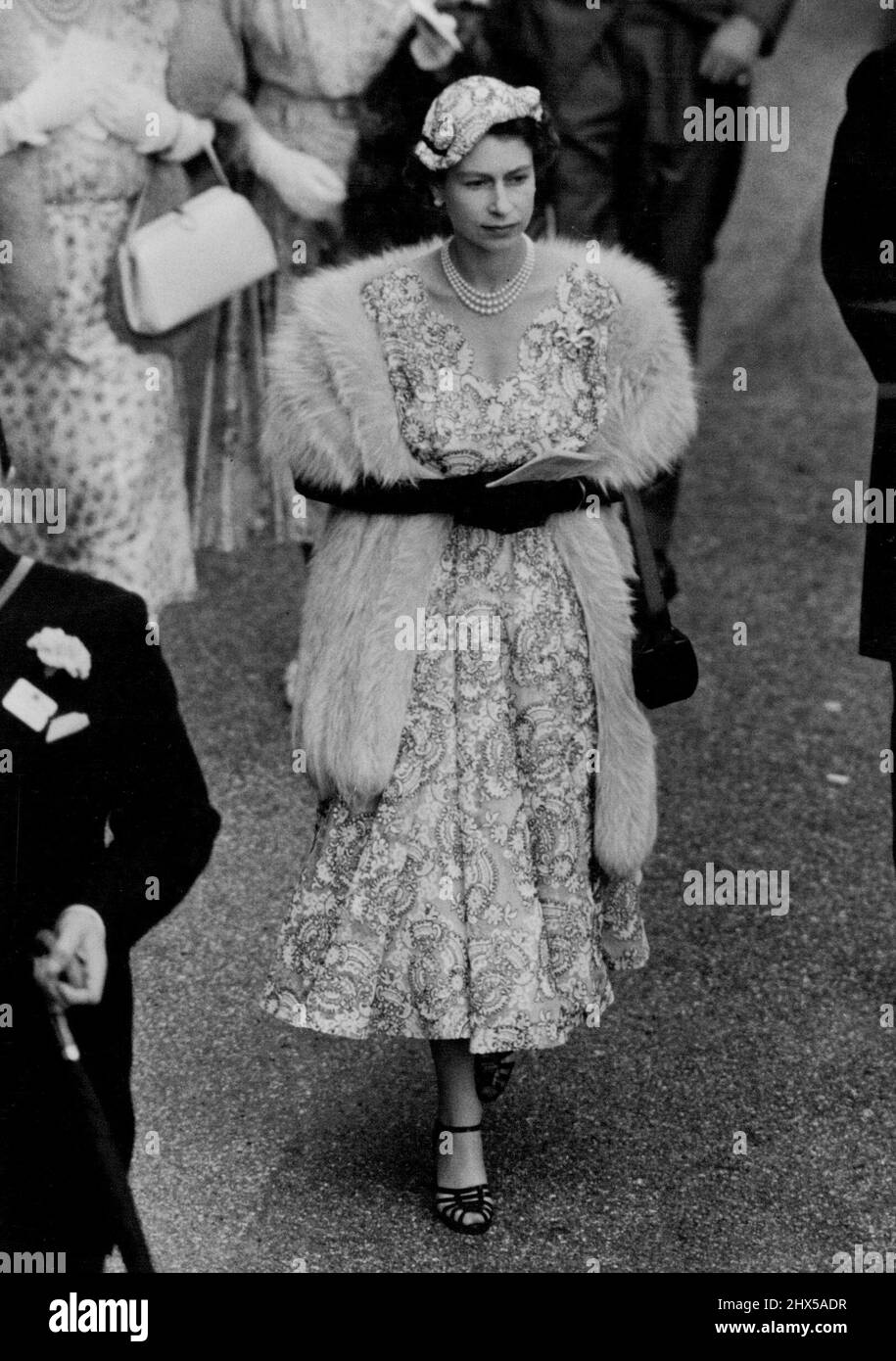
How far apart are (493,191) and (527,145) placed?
0.36 ft

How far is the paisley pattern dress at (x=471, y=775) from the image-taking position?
4.35 m

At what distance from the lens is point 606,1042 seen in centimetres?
512

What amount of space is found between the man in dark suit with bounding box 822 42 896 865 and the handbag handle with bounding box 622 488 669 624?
779 mm

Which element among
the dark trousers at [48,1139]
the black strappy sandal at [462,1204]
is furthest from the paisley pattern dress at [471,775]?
the dark trousers at [48,1139]

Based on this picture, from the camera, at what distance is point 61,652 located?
10.8 ft

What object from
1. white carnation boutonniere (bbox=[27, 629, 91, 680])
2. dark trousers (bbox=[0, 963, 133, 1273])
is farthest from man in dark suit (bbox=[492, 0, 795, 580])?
dark trousers (bbox=[0, 963, 133, 1273])

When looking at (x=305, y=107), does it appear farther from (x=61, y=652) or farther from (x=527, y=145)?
(x=61, y=652)

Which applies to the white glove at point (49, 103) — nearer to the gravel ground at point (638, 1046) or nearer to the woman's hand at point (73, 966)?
the gravel ground at point (638, 1046)

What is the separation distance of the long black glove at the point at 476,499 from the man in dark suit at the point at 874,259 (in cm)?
91
